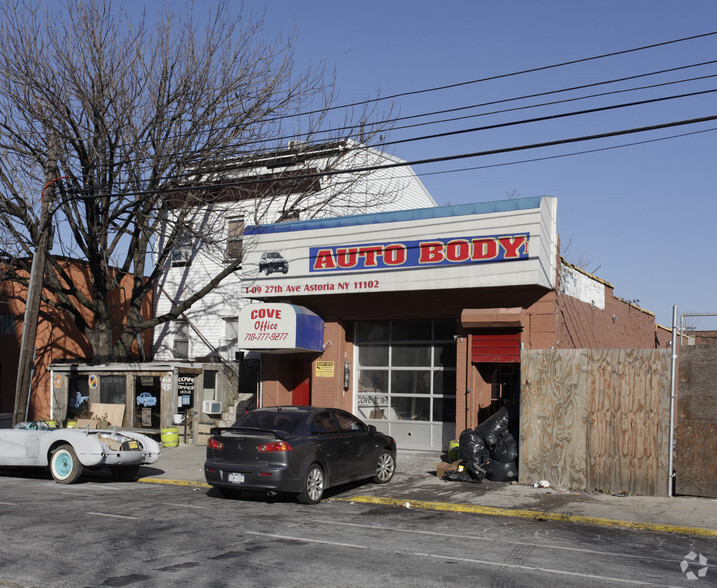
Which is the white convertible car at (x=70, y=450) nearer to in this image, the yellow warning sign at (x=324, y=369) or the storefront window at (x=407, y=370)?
the yellow warning sign at (x=324, y=369)

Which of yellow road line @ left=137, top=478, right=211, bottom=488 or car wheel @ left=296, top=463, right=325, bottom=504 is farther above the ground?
car wheel @ left=296, top=463, right=325, bottom=504

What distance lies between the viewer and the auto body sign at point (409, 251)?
16.2 meters

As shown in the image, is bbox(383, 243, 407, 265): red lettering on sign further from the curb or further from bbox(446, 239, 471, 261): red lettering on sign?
the curb

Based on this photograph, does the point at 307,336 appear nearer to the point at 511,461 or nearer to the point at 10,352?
the point at 511,461

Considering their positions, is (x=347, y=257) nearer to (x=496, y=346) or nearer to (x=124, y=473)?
(x=496, y=346)

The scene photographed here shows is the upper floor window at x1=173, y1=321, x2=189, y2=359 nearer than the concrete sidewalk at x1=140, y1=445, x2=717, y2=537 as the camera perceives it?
No

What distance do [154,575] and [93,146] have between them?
635 inches

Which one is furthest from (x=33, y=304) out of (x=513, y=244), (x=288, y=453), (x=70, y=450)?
(x=513, y=244)

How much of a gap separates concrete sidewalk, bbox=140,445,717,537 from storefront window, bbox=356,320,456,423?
115 inches

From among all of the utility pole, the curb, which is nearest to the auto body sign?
the utility pole

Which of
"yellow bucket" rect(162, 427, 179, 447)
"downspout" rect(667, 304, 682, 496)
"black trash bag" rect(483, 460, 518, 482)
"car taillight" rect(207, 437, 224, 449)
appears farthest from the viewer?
"yellow bucket" rect(162, 427, 179, 447)

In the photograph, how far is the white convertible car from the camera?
46.6ft

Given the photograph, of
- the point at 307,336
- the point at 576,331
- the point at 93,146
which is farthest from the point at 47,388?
the point at 576,331

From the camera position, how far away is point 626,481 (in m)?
13.3
